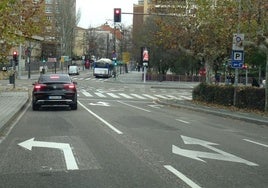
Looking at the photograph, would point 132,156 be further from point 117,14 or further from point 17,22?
point 117,14

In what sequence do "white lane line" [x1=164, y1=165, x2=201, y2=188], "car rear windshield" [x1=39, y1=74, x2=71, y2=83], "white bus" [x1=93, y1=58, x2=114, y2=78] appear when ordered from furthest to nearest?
"white bus" [x1=93, y1=58, x2=114, y2=78] < "car rear windshield" [x1=39, y1=74, x2=71, y2=83] < "white lane line" [x1=164, y1=165, x2=201, y2=188]

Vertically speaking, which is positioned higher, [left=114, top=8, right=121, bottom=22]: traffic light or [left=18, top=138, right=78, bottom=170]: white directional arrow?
[left=114, top=8, right=121, bottom=22]: traffic light

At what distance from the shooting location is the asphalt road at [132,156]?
8086 millimetres

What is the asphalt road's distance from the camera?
809cm

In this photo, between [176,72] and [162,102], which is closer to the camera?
[162,102]

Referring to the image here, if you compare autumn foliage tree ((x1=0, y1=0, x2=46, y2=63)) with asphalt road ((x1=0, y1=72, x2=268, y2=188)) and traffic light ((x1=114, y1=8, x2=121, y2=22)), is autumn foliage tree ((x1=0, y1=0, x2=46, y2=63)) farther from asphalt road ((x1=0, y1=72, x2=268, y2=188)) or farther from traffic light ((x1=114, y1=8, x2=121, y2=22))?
traffic light ((x1=114, y1=8, x2=121, y2=22))

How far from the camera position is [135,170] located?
29.1 ft

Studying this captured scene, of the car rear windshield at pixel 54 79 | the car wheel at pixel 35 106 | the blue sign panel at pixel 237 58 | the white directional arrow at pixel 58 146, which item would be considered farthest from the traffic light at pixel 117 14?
the white directional arrow at pixel 58 146

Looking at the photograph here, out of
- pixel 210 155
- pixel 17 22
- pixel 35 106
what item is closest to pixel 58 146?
pixel 210 155

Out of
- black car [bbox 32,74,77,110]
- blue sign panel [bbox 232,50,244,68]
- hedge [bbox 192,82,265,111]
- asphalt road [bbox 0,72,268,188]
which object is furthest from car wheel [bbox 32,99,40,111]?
hedge [bbox 192,82,265,111]

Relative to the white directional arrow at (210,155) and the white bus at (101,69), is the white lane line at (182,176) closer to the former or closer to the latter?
the white directional arrow at (210,155)

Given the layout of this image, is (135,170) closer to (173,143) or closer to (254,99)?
(173,143)

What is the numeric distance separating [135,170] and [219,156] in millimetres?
2327

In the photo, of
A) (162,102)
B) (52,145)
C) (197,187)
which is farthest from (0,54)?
(197,187)
